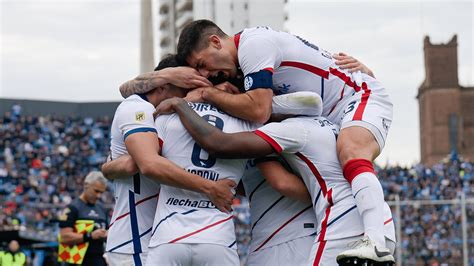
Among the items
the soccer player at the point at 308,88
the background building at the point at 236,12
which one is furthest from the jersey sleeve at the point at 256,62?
the background building at the point at 236,12

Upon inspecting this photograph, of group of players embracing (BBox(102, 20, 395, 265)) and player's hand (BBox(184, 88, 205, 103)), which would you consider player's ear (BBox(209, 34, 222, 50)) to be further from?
player's hand (BBox(184, 88, 205, 103))

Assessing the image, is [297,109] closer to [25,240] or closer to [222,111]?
[222,111]

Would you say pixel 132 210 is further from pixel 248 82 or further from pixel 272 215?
pixel 248 82

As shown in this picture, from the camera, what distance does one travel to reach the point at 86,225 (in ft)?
38.0

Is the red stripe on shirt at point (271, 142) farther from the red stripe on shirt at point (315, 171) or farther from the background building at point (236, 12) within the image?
the background building at point (236, 12)

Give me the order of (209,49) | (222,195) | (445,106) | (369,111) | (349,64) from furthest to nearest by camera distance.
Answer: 1. (445,106)
2. (349,64)
3. (369,111)
4. (209,49)
5. (222,195)

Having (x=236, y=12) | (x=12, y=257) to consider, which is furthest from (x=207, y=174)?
(x=236, y=12)

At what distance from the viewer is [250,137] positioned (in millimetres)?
5516

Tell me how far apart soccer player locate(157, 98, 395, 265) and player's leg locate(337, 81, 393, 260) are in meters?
0.11

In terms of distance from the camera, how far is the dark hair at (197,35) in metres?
5.75

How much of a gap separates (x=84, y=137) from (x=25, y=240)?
14.2 m

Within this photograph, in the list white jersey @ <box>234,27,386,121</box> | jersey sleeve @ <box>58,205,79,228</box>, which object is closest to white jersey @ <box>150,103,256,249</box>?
white jersey @ <box>234,27,386,121</box>

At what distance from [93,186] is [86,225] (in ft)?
1.77

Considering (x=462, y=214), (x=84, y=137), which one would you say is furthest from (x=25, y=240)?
(x=84, y=137)
